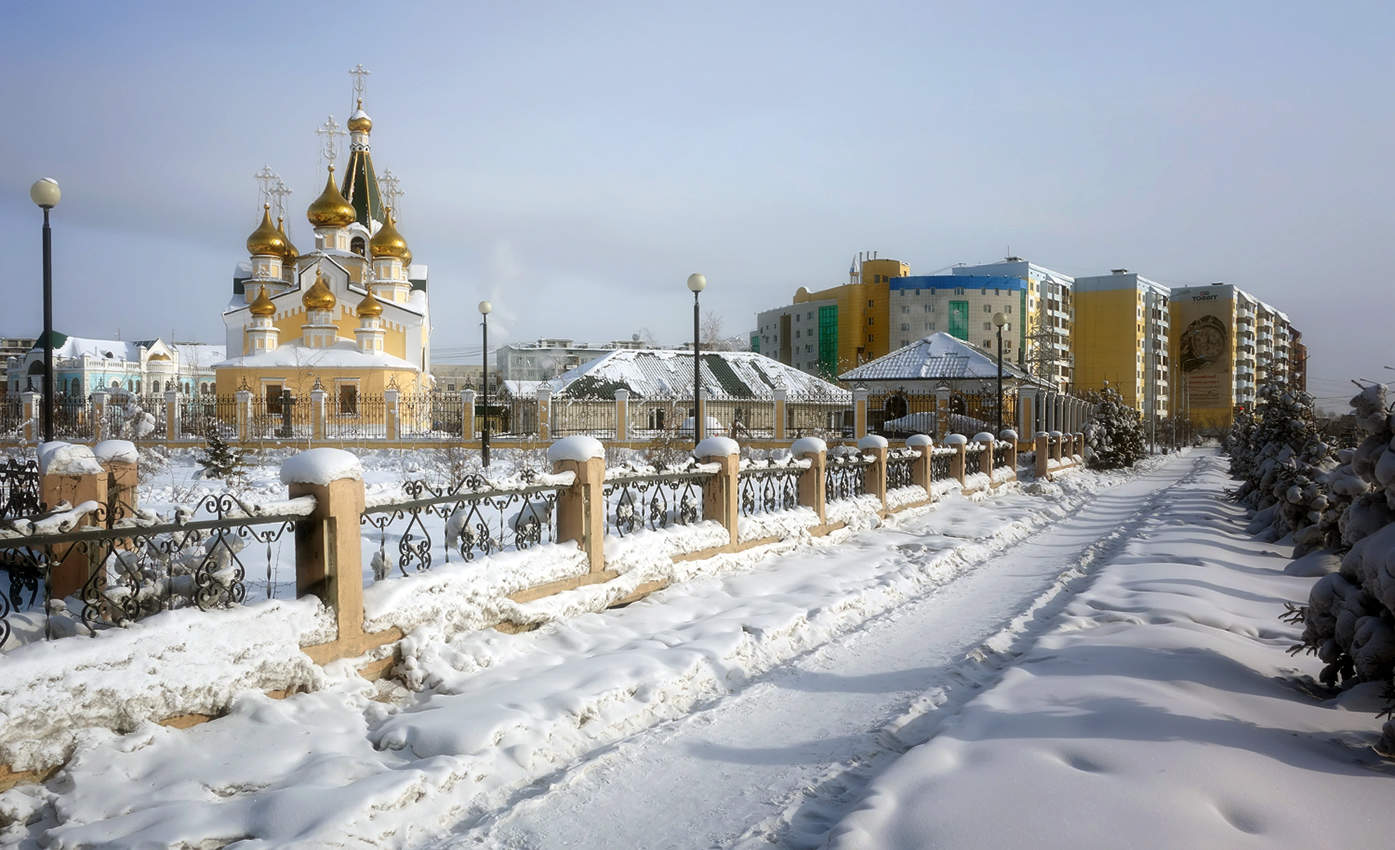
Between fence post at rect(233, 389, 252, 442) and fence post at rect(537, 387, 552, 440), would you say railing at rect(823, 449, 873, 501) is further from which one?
fence post at rect(233, 389, 252, 442)

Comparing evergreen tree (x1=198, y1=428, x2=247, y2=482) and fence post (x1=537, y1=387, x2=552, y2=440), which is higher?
fence post (x1=537, y1=387, x2=552, y2=440)

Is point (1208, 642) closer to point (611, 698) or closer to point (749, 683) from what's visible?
point (749, 683)

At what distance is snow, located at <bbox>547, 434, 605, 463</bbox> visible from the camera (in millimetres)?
7648

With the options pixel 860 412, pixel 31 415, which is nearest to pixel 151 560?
pixel 860 412

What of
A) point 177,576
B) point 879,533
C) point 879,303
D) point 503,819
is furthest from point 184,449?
point 879,303

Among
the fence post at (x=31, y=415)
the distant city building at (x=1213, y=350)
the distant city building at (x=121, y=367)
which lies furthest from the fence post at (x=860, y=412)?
the distant city building at (x=1213, y=350)

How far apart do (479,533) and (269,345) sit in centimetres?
3403

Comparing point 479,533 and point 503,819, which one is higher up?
point 479,533

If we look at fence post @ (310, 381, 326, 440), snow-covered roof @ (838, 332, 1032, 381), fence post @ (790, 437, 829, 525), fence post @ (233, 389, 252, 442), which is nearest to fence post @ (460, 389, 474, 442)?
fence post @ (310, 381, 326, 440)

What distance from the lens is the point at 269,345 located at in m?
37.0

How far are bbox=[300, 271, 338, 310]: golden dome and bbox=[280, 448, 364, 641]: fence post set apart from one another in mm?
33270

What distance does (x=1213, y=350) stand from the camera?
9188 cm

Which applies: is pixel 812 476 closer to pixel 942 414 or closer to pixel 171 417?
pixel 942 414

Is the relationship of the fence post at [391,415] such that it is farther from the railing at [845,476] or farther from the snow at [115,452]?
the snow at [115,452]
